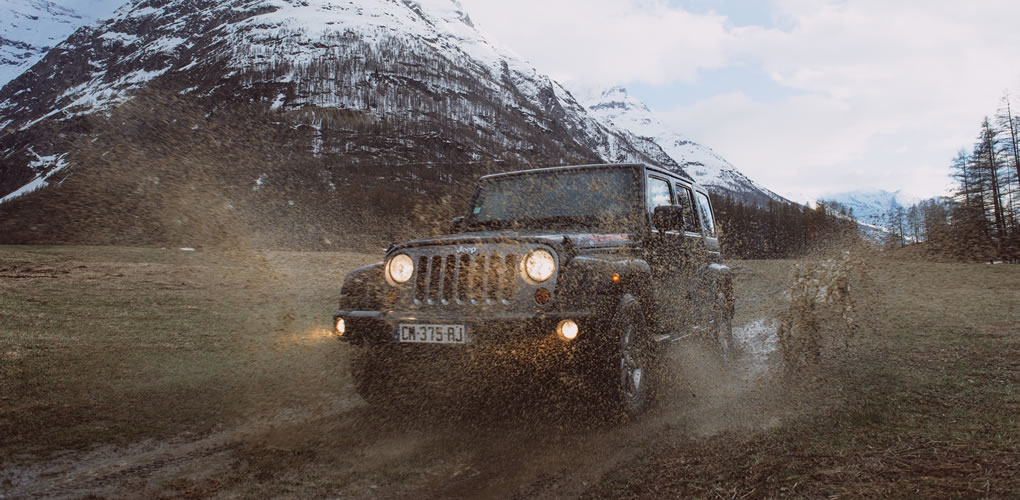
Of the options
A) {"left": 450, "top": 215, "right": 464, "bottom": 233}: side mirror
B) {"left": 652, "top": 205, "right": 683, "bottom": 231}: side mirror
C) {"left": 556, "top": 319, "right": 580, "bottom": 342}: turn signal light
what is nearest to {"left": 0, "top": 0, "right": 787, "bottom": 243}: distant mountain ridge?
{"left": 450, "top": 215, "right": 464, "bottom": 233}: side mirror

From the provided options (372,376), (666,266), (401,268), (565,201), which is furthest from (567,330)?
(666,266)

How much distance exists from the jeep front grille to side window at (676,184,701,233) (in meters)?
2.66

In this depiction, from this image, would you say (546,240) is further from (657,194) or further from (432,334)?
(657,194)

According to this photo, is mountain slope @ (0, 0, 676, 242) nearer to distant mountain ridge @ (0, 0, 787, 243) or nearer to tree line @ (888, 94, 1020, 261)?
distant mountain ridge @ (0, 0, 787, 243)

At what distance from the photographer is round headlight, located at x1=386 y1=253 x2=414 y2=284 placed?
4156 mm

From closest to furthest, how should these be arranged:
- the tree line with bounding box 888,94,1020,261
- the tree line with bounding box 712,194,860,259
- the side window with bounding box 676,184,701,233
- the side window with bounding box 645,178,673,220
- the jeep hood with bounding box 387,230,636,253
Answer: the jeep hood with bounding box 387,230,636,253
the side window with bounding box 645,178,673,220
the side window with bounding box 676,184,701,233
the tree line with bounding box 888,94,1020,261
the tree line with bounding box 712,194,860,259

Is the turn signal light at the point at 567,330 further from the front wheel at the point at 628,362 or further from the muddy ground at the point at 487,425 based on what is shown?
the muddy ground at the point at 487,425

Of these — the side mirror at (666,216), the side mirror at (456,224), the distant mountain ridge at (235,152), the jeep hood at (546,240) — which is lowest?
the jeep hood at (546,240)

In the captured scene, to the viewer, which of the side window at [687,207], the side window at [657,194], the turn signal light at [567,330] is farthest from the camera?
the side window at [687,207]

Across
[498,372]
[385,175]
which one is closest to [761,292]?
[498,372]

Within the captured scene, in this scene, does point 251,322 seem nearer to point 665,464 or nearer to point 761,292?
point 665,464

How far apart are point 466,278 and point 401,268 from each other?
0.55 m

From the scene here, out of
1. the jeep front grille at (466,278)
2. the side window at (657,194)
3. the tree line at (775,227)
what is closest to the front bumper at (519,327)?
the jeep front grille at (466,278)

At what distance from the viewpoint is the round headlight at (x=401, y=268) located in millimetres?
4156
